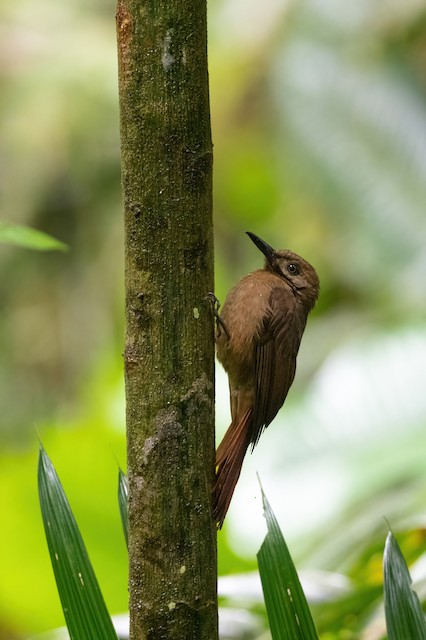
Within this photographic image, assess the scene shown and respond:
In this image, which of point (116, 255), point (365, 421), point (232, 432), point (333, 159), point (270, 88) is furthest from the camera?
point (116, 255)

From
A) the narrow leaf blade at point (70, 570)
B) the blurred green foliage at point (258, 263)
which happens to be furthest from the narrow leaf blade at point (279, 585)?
the blurred green foliage at point (258, 263)

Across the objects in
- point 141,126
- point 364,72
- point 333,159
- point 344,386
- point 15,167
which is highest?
point 15,167

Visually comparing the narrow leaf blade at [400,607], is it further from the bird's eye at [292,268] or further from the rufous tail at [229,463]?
the bird's eye at [292,268]

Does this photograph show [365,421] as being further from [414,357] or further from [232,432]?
[232,432]

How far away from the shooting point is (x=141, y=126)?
1758mm

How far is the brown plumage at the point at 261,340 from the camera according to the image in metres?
2.80

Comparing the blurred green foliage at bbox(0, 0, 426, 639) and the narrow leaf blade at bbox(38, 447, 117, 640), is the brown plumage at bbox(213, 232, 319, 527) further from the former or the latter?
the narrow leaf blade at bbox(38, 447, 117, 640)

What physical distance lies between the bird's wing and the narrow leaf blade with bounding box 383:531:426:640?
972 mm

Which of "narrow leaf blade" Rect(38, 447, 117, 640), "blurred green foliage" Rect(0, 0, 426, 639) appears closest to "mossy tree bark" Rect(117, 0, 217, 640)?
"narrow leaf blade" Rect(38, 447, 117, 640)

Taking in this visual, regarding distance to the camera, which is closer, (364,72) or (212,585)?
(212,585)

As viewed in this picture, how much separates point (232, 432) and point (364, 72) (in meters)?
3.89

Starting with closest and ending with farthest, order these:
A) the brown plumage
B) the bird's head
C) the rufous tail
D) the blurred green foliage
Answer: the rufous tail → the brown plumage → the bird's head → the blurred green foliage

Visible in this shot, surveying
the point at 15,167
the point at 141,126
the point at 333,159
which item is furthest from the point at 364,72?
the point at 141,126

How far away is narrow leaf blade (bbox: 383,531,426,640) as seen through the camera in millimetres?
1739
